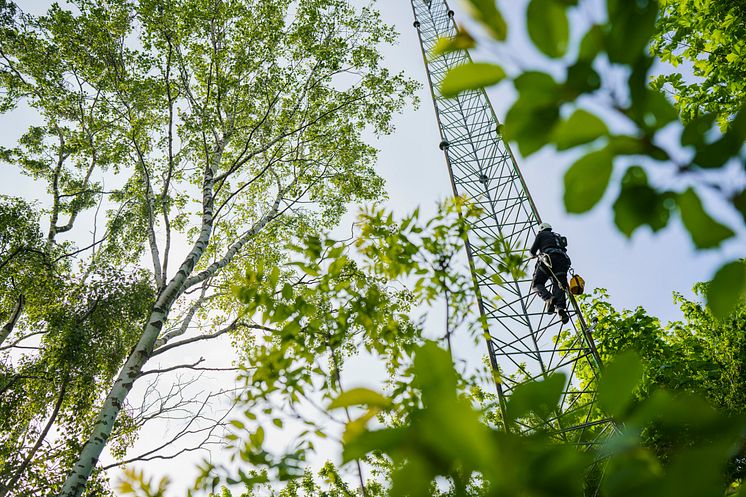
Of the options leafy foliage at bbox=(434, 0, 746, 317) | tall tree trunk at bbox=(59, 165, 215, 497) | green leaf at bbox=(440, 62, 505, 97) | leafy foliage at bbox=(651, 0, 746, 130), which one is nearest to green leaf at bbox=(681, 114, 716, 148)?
leafy foliage at bbox=(434, 0, 746, 317)

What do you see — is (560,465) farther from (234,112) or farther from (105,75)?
(105,75)

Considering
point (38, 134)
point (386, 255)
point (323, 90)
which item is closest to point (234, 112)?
point (323, 90)

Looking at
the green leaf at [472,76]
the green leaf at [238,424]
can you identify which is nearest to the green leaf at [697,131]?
the green leaf at [472,76]

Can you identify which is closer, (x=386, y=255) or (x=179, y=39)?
(x=386, y=255)

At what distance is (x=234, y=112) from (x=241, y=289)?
7.54 metres

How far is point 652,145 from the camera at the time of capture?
→ 360 mm

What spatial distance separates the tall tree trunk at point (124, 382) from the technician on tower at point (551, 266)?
5166 mm

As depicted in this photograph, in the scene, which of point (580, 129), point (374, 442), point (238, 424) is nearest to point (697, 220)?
point (580, 129)

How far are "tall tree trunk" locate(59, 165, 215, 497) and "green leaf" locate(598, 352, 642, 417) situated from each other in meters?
5.63

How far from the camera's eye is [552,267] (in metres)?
5.66

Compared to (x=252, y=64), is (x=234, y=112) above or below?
below

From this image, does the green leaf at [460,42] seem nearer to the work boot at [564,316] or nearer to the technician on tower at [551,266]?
the technician on tower at [551,266]

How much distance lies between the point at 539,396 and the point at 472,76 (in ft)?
1.08

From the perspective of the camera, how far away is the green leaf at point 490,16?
13.1 inches
